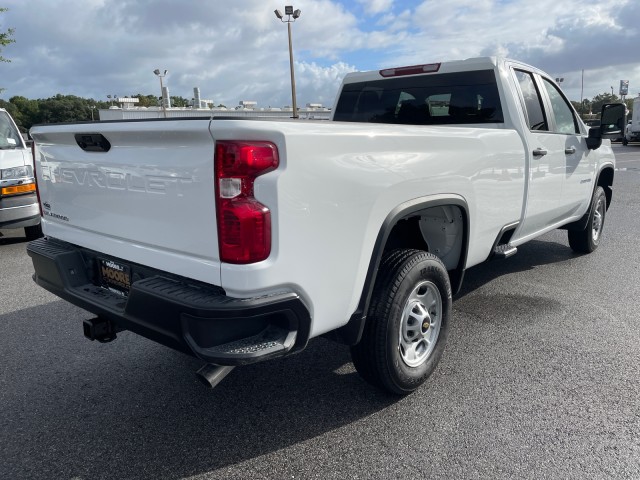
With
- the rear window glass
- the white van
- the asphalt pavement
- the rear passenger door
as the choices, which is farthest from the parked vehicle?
the white van

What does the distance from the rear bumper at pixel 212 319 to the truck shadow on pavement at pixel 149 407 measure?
0.66m


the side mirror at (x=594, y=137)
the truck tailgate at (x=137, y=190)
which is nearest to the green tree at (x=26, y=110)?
the truck tailgate at (x=137, y=190)

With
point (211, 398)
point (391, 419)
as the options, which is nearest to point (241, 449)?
point (211, 398)

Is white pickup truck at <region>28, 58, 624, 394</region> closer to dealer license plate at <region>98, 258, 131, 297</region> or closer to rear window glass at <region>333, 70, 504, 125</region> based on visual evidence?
dealer license plate at <region>98, 258, 131, 297</region>

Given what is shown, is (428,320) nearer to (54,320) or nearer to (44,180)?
(44,180)

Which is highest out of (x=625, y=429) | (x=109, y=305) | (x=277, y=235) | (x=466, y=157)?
(x=466, y=157)

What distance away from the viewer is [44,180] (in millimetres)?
3143

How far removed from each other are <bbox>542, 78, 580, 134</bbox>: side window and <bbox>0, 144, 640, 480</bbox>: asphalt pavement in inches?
69.3

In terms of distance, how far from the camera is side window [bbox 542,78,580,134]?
4828 mm

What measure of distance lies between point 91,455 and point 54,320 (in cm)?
210

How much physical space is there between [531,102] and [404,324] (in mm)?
2546

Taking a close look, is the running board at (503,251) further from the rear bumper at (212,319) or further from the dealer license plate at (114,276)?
the dealer license plate at (114,276)

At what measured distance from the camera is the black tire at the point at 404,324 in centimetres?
272

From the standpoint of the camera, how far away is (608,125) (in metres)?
5.23
